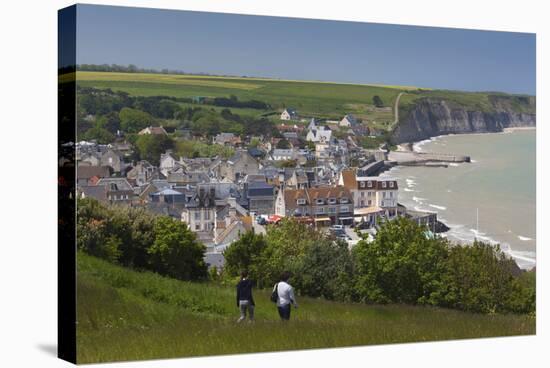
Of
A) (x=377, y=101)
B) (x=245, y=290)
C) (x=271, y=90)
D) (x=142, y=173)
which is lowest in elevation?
(x=245, y=290)

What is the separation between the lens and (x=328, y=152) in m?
17.2

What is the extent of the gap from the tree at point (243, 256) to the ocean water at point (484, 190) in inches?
101

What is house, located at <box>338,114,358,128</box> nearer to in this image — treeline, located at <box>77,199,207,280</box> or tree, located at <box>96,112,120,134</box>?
treeline, located at <box>77,199,207,280</box>

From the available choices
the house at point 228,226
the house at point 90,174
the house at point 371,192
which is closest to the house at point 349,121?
the house at point 371,192

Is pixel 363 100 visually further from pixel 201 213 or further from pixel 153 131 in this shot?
pixel 153 131

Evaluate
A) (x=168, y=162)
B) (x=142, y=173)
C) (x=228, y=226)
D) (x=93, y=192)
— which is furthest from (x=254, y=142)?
(x=93, y=192)

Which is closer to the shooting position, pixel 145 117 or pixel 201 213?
pixel 145 117

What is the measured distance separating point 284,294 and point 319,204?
1.54 metres

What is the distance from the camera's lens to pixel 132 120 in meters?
15.6

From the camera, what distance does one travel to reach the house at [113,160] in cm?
A: 1528

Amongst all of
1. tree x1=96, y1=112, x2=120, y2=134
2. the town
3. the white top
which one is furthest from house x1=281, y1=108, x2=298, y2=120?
tree x1=96, y1=112, x2=120, y2=134

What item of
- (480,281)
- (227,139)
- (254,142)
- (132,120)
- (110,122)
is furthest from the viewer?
(480,281)

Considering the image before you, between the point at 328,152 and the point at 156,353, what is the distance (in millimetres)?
4134

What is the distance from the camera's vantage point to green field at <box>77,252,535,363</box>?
14.8 m
